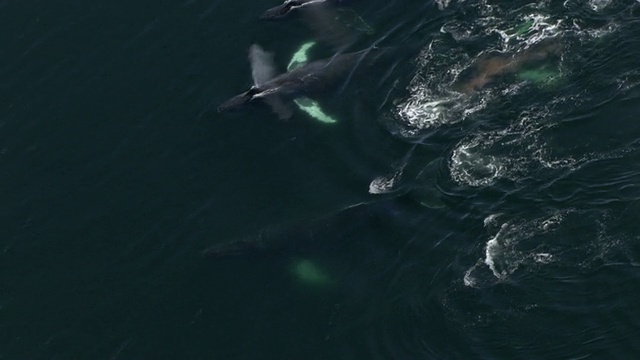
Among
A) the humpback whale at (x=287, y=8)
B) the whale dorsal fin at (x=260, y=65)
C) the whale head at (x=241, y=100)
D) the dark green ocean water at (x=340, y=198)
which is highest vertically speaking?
the humpback whale at (x=287, y=8)

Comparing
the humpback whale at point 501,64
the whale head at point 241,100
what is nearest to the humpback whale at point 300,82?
the whale head at point 241,100

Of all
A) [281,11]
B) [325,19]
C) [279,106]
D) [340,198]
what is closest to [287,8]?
[281,11]

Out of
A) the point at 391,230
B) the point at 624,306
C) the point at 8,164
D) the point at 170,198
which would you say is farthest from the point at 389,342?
the point at 8,164

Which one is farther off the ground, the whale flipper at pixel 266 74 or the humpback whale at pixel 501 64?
the whale flipper at pixel 266 74

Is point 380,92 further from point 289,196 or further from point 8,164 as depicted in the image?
point 8,164

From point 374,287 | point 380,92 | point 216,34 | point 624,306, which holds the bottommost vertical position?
point 624,306

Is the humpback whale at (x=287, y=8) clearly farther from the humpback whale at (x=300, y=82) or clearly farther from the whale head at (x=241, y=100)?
the whale head at (x=241, y=100)

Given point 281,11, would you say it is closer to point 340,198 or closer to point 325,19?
point 325,19

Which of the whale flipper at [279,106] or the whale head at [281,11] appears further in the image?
the whale head at [281,11]
